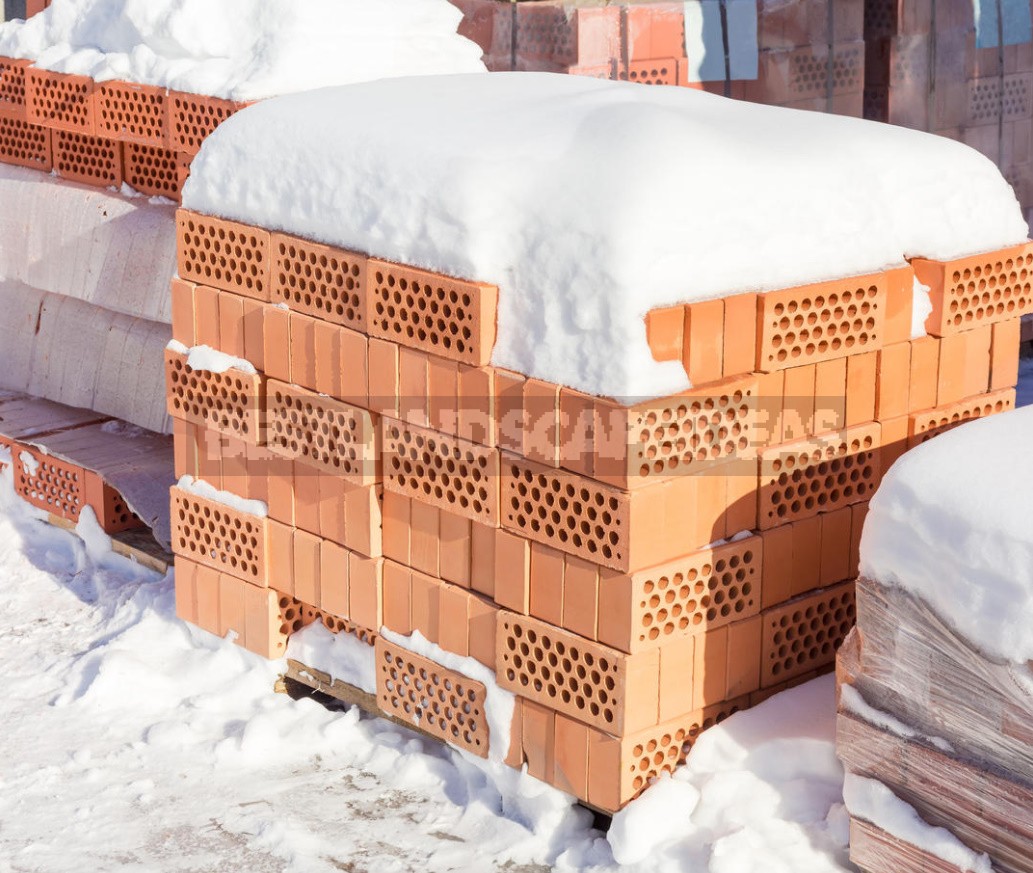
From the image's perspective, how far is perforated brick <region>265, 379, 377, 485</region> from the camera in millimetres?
5422

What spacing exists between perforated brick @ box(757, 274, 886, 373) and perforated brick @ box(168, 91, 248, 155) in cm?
283

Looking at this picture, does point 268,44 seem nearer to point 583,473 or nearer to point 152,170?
point 152,170

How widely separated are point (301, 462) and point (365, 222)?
89 centimetres

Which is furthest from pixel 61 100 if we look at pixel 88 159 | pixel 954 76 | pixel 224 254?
pixel 954 76

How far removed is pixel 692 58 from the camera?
8.96 metres

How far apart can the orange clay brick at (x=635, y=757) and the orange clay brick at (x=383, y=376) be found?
1.19 metres

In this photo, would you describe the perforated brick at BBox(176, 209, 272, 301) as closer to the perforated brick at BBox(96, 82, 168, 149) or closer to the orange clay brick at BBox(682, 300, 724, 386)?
the perforated brick at BBox(96, 82, 168, 149)

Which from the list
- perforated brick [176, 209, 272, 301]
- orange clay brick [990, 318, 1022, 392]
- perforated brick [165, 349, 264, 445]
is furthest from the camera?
perforated brick [165, 349, 264, 445]

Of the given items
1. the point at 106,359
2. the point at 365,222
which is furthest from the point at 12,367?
the point at 365,222

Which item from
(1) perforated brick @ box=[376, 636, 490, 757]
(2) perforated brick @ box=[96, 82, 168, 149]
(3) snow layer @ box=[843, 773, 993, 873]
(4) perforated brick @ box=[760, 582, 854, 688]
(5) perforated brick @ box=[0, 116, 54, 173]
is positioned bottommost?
(1) perforated brick @ box=[376, 636, 490, 757]

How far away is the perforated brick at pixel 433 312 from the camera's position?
4.91 m

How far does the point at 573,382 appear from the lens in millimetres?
4703

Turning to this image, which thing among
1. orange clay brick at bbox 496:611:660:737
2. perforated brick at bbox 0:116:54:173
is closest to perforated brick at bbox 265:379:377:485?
orange clay brick at bbox 496:611:660:737

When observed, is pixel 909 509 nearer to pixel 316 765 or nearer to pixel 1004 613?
pixel 1004 613
